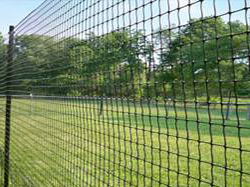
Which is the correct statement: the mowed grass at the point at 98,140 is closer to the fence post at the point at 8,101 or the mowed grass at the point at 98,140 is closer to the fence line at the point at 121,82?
the fence line at the point at 121,82

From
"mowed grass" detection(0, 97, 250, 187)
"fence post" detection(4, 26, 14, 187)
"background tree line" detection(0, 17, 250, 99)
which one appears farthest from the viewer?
"fence post" detection(4, 26, 14, 187)

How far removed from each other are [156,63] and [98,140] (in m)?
0.88

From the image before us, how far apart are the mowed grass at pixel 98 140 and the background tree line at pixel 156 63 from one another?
0.09 metres

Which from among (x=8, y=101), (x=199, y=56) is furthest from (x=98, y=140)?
(x=8, y=101)

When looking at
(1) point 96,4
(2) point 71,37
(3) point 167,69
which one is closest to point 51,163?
(2) point 71,37

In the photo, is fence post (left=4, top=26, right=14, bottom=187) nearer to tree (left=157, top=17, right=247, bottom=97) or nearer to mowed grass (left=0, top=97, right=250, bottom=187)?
mowed grass (left=0, top=97, right=250, bottom=187)

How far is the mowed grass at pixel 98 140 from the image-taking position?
4.71ft

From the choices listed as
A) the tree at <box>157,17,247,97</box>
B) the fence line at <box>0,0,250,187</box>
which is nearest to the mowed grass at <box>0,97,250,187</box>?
the fence line at <box>0,0,250,187</box>

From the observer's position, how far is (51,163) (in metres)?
2.62

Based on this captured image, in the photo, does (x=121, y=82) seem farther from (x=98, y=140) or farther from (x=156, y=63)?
(x=98, y=140)

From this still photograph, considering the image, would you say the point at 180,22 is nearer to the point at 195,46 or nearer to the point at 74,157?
the point at 195,46

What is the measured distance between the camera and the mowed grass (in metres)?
1.44

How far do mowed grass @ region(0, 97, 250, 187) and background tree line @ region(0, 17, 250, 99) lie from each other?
0.09 meters

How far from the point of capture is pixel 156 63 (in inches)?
56.4
